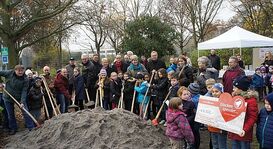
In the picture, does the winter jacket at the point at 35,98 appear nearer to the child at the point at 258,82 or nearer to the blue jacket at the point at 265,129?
the blue jacket at the point at 265,129

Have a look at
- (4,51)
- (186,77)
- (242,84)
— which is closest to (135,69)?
(186,77)

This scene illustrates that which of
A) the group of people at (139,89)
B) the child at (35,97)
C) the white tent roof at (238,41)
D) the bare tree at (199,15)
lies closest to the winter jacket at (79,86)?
the group of people at (139,89)

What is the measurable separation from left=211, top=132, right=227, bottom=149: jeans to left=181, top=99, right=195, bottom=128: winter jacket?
50 centimetres

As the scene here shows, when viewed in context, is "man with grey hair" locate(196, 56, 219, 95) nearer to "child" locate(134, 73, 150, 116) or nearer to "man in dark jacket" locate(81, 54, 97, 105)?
"child" locate(134, 73, 150, 116)

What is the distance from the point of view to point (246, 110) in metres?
5.12

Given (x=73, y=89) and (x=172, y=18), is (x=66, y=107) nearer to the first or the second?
(x=73, y=89)

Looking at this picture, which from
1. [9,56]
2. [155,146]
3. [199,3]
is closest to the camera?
[155,146]

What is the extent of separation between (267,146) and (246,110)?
0.58 metres

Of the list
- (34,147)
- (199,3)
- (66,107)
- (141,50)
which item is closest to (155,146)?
(34,147)

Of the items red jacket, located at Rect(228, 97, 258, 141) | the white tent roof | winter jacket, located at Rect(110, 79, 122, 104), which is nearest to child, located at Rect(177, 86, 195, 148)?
red jacket, located at Rect(228, 97, 258, 141)

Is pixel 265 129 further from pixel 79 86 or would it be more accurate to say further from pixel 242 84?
pixel 79 86

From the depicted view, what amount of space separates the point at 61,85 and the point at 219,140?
5.07m

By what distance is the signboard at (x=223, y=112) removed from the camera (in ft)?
17.0

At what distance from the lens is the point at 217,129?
5.87 metres
